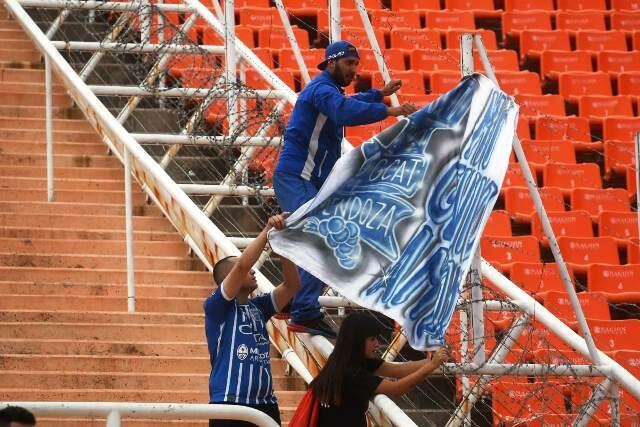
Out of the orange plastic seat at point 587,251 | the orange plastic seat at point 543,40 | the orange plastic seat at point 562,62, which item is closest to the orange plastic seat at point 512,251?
the orange plastic seat at point 587,251

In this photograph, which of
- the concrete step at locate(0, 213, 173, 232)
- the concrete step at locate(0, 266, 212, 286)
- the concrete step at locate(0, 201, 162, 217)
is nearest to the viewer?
the concrete step at locate(0, 266, 212, 286)

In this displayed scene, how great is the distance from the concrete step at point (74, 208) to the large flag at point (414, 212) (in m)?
3.19

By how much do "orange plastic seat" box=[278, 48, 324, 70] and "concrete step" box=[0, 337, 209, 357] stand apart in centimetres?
Answer: 603

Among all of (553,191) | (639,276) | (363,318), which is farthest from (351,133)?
(363,318)

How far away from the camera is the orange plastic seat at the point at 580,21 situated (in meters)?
16.5

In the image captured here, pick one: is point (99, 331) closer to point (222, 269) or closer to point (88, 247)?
point (88, 247)

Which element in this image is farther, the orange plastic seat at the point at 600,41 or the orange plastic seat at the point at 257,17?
the orange plastic seat at the point at 600,41

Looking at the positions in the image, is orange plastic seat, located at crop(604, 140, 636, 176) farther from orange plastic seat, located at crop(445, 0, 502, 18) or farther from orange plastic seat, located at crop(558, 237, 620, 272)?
orange plastic seat, located at crop(445, 0, 502, 18)

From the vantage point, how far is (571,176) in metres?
13.0

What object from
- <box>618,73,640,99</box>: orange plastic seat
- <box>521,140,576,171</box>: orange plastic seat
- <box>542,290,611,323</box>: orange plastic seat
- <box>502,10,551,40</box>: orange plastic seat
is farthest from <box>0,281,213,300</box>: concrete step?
<box>502,10,551,40</box>: orange plastic seat

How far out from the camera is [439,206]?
21.7 feet

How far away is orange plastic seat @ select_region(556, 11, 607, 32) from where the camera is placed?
54.0 feet

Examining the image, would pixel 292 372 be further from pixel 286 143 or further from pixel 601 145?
pixel 601 145

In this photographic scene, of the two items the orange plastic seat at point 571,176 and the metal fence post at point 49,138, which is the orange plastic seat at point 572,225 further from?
the metal fence post at point 49,138
